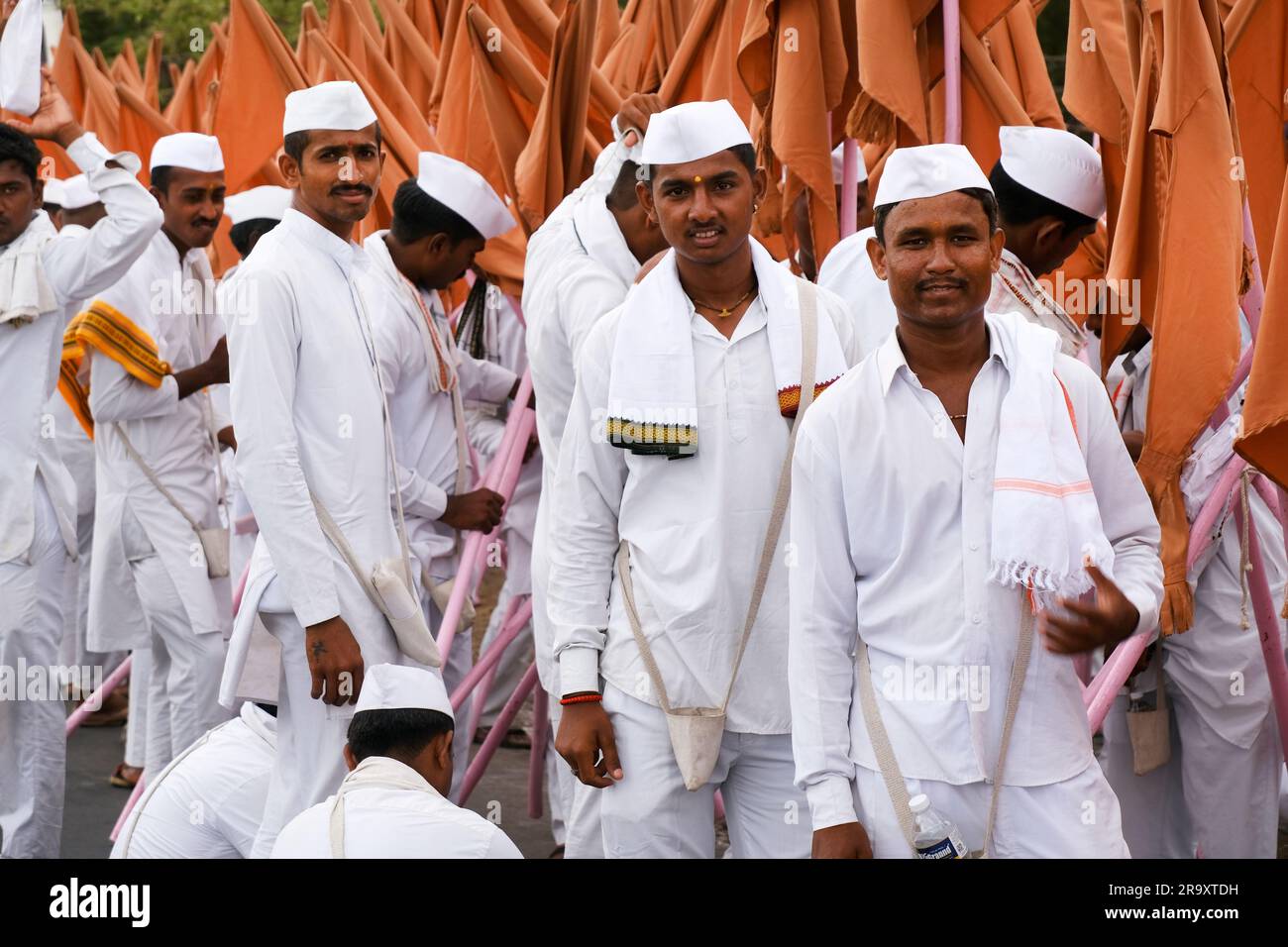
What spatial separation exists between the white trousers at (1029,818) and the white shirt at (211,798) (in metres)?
2.02

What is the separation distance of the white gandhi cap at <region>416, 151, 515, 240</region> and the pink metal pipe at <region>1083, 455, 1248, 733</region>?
2.58 m

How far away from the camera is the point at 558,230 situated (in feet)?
16.1

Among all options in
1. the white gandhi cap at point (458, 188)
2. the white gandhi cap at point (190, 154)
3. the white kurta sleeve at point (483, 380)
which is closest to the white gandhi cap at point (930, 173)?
the white gandhi cap at point (458, 188)

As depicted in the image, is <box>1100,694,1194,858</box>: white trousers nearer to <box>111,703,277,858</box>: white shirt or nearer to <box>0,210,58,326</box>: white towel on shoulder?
<box>111,703,277,858</box>: white shirt

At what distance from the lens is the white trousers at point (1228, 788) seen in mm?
4711

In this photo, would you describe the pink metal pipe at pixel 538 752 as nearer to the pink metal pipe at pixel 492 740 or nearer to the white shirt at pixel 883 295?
the pink metal pipe at pixel 492 740

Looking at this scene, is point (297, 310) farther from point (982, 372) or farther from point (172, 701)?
point (172, 701)

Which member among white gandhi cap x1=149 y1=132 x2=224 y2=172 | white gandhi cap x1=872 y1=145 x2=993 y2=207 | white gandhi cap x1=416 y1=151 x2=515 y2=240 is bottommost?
white gandhi cap x1=872 y1=145 x2=993 y2=207

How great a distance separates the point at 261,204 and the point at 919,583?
582 centimetres

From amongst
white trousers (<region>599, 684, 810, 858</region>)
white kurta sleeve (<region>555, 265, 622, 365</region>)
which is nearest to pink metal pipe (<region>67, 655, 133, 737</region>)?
white kurta sleeve (<region>555, 265, 622, 365</region>)

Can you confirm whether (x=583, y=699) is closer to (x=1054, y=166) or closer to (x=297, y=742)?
(x=297, y=742)

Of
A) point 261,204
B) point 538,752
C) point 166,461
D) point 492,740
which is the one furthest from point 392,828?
point 261,204

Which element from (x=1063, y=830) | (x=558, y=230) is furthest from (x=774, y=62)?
(x=1063, y=830)

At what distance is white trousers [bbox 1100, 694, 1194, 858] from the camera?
496 cm
